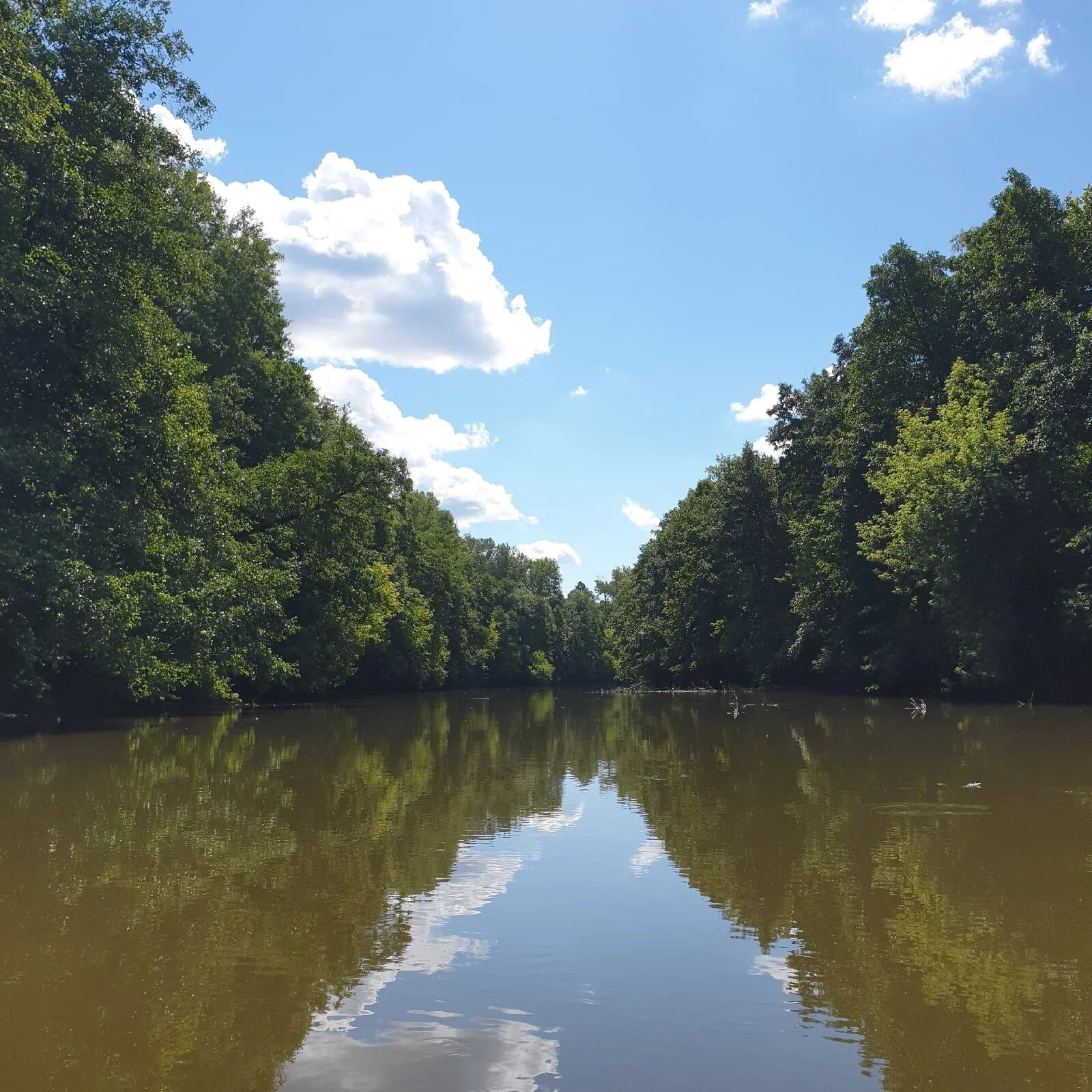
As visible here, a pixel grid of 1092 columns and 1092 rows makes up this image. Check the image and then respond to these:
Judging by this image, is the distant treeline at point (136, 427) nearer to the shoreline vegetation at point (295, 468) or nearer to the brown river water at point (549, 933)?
the shoreline vegetation at point (295, 468)

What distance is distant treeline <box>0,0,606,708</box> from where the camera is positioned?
56.9 ft

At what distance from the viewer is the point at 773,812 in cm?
1013

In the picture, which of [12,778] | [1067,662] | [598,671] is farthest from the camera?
[598,671]

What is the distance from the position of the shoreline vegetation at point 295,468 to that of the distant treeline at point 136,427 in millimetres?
80

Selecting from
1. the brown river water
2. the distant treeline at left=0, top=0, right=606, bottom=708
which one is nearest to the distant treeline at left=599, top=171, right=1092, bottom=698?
the brown river water

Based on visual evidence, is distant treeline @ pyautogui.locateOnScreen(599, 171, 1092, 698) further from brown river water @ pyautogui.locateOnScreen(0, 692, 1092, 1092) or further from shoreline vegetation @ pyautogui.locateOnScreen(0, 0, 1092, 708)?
brown river water @ pyautogui.locateOnScreen(0, 692, 1092, 1092)

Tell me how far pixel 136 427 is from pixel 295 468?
45.4ft

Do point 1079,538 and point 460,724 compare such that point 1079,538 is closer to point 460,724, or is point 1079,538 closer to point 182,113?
point 460,724

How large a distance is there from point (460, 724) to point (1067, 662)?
19.7 metres

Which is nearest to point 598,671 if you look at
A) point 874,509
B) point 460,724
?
point 874,509

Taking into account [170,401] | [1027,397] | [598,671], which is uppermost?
[1027,397]

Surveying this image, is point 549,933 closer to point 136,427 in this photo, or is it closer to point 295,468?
point 136,427

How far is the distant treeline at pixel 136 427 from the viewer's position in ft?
56.9

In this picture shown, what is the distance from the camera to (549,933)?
6.03m
